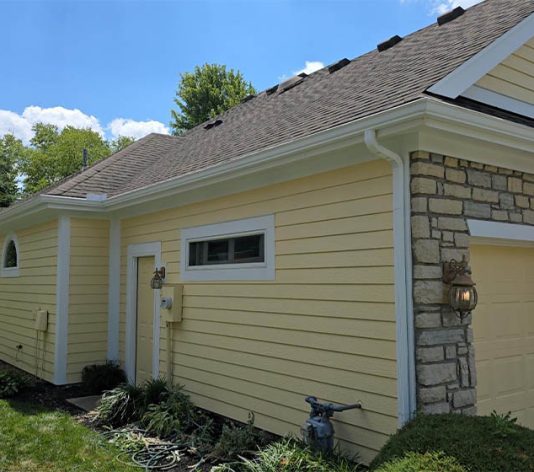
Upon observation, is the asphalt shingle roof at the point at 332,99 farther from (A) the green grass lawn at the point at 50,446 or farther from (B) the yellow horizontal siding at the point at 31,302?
(A) the green grass lawn at the point at 50,446

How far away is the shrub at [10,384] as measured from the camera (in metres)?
7.46

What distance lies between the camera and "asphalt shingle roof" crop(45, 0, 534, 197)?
468cm

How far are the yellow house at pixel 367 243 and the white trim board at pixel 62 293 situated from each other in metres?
1.15

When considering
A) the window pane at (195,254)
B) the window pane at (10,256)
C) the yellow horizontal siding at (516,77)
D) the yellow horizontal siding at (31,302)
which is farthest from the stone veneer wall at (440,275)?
the window pane at (10,256)

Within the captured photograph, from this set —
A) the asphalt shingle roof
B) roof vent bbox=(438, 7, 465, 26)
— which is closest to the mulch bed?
the asphalt shingle roof

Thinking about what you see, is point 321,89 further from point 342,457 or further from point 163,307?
point 342,457

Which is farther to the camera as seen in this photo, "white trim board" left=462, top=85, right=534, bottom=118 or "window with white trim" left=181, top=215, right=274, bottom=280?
"window with white trim" left=181, top=215, right=274, bottom=280

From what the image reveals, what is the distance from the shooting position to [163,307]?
6.76m

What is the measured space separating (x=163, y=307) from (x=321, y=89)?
3.68m

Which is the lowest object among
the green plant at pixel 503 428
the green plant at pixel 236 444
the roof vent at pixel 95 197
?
the green plant at pixel 236 444

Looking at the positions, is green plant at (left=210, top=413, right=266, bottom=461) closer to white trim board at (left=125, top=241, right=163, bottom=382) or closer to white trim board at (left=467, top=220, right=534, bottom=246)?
white trim board at (left=467, top=220, right=534, bottom=246)

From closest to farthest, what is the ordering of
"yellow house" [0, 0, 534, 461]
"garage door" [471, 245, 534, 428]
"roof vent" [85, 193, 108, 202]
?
"yellow house" [0, 0, 534, 461]
"garage door" [471, 245, 534, 428]
"roof vent" [85, 193, 108, 202]

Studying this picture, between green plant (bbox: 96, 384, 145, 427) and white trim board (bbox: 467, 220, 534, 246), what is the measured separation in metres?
4.31

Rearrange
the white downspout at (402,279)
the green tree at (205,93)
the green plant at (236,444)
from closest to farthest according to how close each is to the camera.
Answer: the white downspout at (402,279) → the green plant at (236,444) → the green tree at (205,93)
